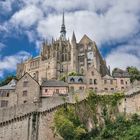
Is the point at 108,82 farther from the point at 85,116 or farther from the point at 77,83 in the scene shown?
the point at 85,116

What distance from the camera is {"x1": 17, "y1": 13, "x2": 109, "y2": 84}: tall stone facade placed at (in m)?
110

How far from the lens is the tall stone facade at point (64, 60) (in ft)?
361

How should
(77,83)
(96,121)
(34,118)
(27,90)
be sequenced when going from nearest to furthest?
(96,121) < (34,118) < (27,90) < (77,83)

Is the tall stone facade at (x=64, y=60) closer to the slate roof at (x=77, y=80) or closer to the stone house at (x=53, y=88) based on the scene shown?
the slate roof at (x=77, y=80)

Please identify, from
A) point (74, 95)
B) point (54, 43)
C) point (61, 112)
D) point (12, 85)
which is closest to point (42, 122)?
point (61, 112)

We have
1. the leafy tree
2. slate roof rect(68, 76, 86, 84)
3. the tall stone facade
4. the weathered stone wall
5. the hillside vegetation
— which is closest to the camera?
the hillside vegetation

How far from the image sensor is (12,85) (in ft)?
246

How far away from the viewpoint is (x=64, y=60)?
117 metres

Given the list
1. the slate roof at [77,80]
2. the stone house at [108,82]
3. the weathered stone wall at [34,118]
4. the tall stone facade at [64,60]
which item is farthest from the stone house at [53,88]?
the tall stone facade at [64,60]

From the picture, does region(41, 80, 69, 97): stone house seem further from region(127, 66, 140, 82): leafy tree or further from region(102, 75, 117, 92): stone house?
region(127, 66, 140, 82): leafy tree

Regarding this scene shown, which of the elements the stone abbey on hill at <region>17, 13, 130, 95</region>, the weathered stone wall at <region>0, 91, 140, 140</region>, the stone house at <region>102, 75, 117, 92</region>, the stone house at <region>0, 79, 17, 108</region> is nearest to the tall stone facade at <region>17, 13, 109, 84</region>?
the stone abbey on hill at <region>17, 13, 130, 95</region>

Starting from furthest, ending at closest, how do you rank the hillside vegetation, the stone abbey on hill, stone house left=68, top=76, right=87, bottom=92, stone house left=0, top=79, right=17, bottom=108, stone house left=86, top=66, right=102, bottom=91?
1. the stone abbey on hill
2. stone house left=86, top=66, right=102, bottom=91
3. stone house left=68, top=76, right=87, bottom=92
4. stone house left=0, top=79, right=17, bottom=108
5. the hillside vegetation

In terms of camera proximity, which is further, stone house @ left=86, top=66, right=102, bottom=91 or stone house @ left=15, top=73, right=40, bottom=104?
stone house @ left=86, top=66, right=102, bottom=91

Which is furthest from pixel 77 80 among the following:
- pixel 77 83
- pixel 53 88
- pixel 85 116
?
pixel 85 116
